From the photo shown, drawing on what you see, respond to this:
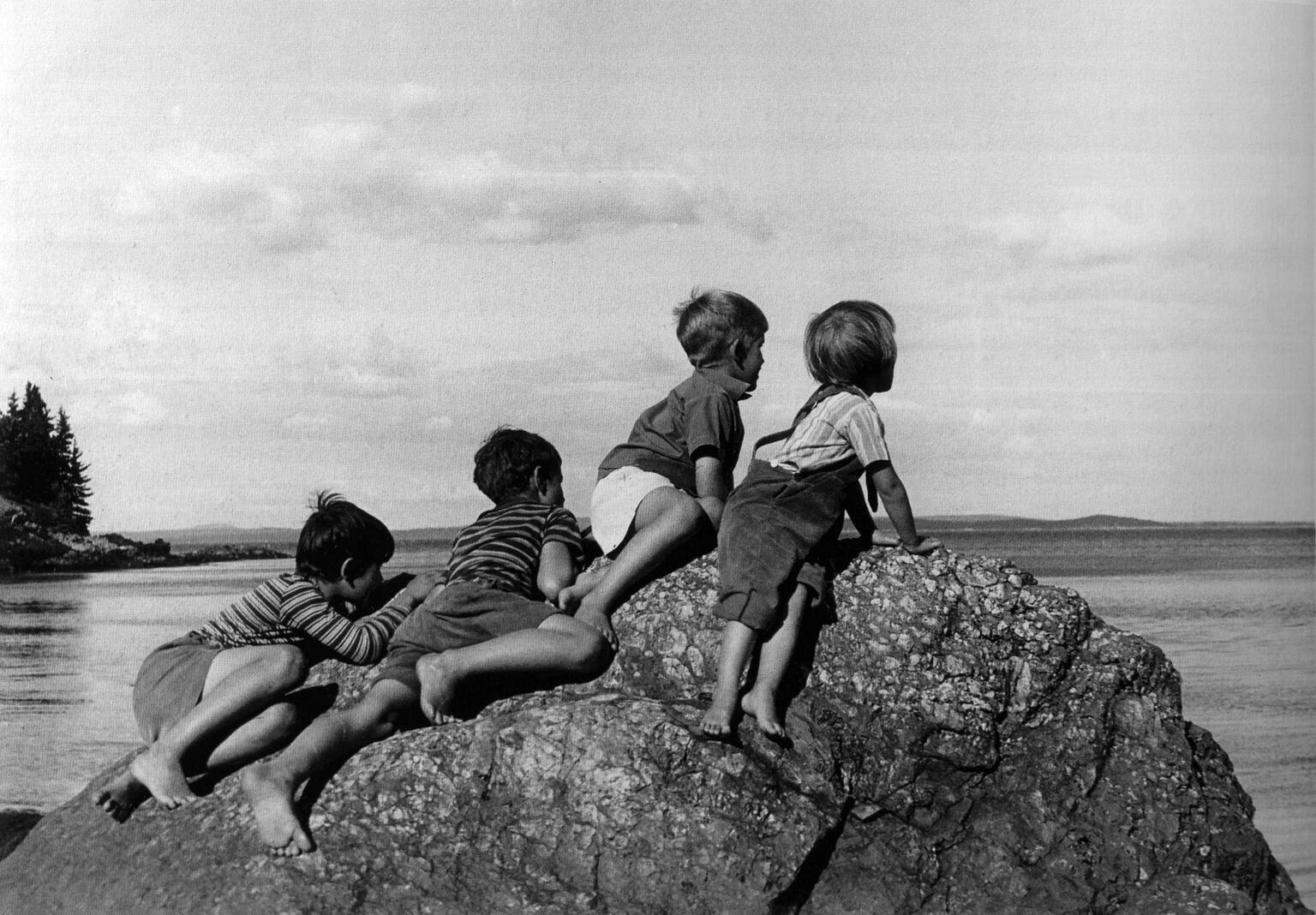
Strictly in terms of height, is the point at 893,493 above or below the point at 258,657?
above

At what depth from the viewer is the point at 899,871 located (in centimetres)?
526

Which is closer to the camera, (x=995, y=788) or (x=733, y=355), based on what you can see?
(x=995, y=788)

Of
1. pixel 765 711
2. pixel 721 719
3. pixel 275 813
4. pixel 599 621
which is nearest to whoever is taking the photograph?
pixel 275 813

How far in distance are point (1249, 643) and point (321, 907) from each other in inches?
865

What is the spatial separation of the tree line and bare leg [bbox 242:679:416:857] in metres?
10.4

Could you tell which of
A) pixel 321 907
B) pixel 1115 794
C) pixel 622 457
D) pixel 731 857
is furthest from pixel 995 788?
pixel 321 907

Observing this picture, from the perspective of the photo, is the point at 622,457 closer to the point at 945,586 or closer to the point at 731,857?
the point at 945,586

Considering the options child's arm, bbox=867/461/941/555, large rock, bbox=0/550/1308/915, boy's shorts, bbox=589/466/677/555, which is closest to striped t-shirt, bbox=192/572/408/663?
large rock, bbox=0/550/1308/915

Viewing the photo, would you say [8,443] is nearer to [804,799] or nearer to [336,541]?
[336,541]

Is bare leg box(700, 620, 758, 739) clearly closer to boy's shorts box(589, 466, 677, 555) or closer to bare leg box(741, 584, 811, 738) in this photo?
bare leg box(741, 584, 811, 738)

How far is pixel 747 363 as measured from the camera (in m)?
6.33

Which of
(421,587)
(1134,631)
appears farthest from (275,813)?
(1134,631)

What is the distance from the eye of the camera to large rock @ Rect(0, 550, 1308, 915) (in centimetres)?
505

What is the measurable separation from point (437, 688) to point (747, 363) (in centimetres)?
201
